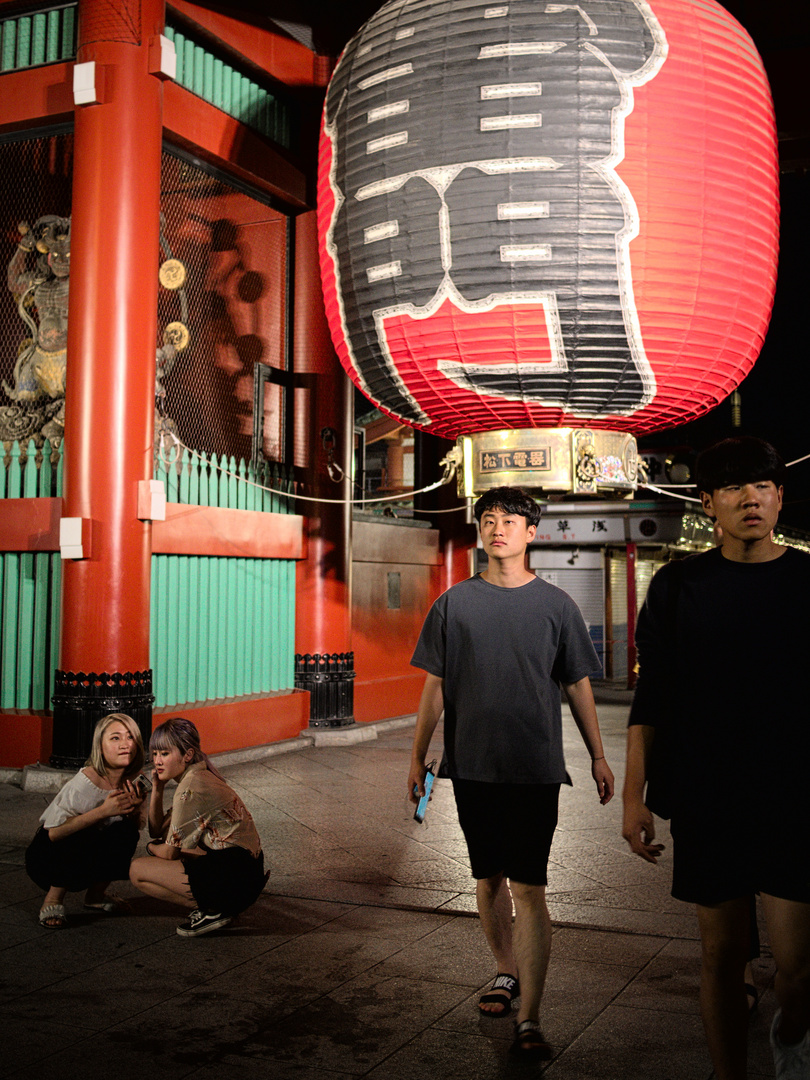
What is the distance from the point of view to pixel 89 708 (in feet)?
23.1

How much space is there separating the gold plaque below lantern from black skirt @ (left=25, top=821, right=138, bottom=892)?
222 centimetres

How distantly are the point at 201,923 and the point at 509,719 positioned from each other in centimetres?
177

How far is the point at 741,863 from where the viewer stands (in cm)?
234

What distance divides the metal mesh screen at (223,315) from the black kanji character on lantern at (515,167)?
5.36m

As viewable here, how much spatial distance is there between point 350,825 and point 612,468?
9.88 ft

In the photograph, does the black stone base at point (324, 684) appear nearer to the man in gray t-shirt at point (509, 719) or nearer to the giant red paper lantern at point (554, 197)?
the giant red paper lantern at point (554, 197)

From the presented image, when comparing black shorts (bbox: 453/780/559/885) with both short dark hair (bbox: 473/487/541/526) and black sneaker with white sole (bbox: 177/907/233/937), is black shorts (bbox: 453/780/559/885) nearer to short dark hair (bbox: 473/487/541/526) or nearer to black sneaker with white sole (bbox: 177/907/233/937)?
short dark hair (bbox: 473/487/541/526)

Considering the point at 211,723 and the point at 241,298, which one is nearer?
the point at 211,723

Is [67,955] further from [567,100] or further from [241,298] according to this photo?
[241,298]

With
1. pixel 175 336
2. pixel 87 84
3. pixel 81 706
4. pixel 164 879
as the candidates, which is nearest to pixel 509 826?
pixel 164 879

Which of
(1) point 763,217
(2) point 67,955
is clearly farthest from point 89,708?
(1) point 763,217

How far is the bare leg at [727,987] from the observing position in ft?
7.63

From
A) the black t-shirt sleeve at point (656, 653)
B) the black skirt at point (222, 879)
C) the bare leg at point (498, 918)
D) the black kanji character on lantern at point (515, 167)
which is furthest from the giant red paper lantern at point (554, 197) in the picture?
the black skirt at point (222, 879)

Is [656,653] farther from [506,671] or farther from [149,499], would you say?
[149,499]
